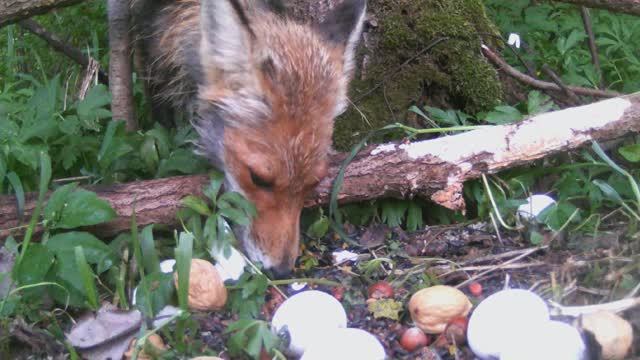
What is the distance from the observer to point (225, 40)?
3.56m

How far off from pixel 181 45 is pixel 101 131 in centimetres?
74

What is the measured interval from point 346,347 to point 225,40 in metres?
1.60

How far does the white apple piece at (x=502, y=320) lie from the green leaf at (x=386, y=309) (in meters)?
0.37

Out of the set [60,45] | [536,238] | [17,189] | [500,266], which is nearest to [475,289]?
[500,266]

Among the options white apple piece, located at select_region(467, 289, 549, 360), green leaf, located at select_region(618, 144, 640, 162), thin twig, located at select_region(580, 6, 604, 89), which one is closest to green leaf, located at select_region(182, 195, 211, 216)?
white apple piece, located at select_region(467, 289, 549, 360)

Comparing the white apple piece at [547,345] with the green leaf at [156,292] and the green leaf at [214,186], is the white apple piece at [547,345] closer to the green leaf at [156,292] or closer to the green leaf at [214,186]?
the green leaf at [156,292]

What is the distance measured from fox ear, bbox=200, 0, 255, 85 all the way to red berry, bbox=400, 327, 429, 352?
1.42 metres

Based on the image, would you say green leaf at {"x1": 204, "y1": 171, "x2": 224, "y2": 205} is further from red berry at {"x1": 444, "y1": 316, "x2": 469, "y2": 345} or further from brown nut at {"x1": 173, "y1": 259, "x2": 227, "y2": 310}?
red berry at {"x1": 444, "y1": 316, "x2": 469, "y2": 345}

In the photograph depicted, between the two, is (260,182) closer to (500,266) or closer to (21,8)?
(500,266)

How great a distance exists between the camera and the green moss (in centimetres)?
458

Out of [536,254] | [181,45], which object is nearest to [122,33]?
[181,45]

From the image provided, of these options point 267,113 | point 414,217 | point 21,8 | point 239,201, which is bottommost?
point 414,217

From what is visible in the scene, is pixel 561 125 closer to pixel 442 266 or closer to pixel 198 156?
pixel 442 266

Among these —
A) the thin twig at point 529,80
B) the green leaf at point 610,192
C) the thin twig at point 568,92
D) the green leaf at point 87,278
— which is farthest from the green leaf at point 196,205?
the thin twig at point 568,92
